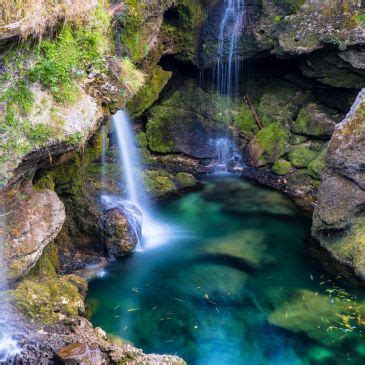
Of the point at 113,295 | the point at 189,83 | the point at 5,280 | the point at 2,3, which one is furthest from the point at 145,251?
the point at 189,83

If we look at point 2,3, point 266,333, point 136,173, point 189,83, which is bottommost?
point 266,333

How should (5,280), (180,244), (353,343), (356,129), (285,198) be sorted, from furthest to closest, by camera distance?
(285,198) → (180,244) → (356,129) → (353,343) → (5,280)

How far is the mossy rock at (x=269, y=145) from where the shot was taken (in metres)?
17.1

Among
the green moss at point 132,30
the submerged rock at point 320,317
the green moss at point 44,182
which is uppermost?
the green moss at point 132,30

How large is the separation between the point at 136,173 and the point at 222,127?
14.3 ft

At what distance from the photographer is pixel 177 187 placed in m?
A: 15.9

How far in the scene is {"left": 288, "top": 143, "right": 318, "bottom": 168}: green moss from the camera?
16703 mm

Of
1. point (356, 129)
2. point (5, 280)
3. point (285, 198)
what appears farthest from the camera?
point (285, 198)

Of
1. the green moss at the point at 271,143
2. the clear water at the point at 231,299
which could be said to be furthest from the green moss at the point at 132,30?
the green moss at the point at 271,143

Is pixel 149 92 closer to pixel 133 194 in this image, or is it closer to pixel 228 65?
pixel 228 65

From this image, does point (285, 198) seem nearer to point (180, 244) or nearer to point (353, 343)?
point (180, 244)

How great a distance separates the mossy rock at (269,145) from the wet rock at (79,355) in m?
11.4

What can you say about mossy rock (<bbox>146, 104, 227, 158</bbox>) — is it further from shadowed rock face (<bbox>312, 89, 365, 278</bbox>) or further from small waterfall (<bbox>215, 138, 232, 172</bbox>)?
shadowed rock face (<bbox>312, 89, 365, 278</bbox>)

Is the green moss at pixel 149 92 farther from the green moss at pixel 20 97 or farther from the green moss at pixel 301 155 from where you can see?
the green moss at pixel 20 97
